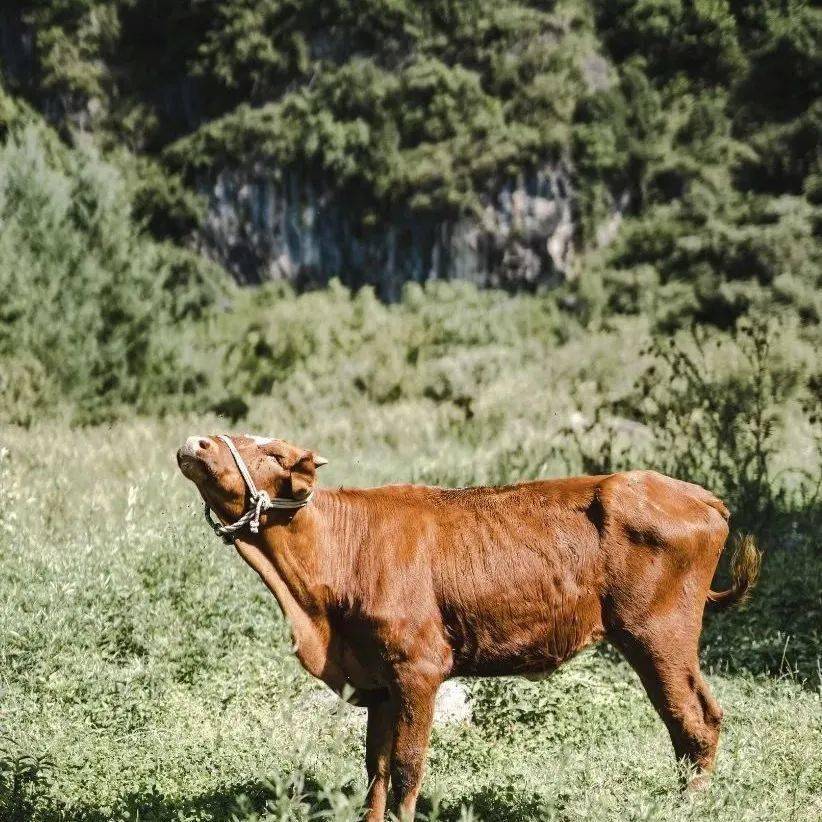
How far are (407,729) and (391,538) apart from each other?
0.72 metres

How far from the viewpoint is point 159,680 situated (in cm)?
604

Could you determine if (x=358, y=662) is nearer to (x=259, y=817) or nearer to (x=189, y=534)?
(x=259, y=817)

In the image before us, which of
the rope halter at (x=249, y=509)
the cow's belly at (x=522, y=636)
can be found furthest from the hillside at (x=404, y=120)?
the rope halter at (x=249, y=509)

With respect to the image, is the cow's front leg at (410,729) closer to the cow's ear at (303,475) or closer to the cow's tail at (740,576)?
the cow's ear at (303,475)

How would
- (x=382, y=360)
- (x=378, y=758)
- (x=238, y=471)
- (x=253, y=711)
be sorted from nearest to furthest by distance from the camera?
(x=238, y=471) < (x=378, y=758) < (x=253, y=711) < (x=382, y=360)

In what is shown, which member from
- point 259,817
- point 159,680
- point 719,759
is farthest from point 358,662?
point 159,680

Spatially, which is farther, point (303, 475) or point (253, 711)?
point (253, 711)

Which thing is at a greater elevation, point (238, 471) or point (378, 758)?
point (238, 471)

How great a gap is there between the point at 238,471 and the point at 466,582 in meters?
0.98

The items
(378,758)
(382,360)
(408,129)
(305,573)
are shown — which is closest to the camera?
(305,573)

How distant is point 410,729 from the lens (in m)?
3.87

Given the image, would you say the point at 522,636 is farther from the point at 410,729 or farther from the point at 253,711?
the point at 253,711

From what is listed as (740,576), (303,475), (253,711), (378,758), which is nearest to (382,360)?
(253,711)

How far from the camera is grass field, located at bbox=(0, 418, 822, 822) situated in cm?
446
